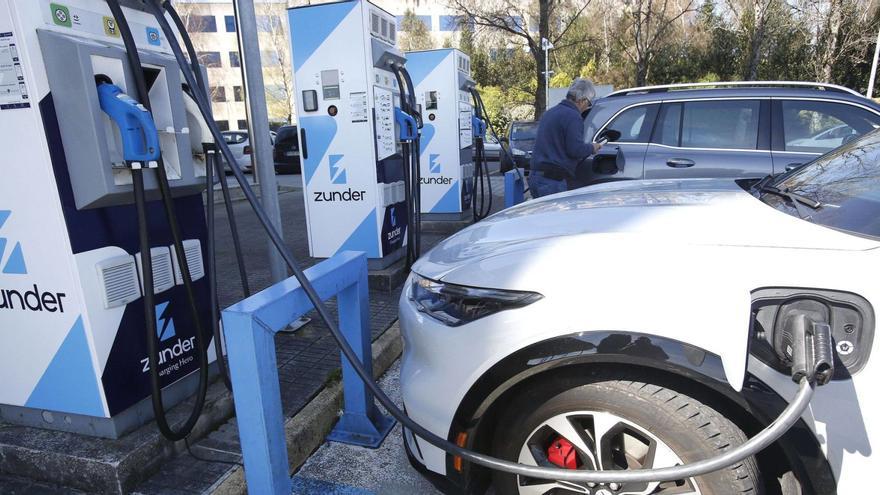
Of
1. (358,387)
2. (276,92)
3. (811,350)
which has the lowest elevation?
(358,387)

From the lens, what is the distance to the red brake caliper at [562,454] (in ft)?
5.90

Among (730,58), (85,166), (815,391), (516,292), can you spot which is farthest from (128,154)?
(730,58)

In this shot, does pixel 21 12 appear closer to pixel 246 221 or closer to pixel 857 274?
pixel 857 274

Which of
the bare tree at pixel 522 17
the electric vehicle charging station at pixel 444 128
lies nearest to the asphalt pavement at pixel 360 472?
the electric vehicle charging station at pixel 444 128

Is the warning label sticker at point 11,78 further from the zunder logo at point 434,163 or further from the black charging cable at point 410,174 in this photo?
the zunder logo at point 434,163

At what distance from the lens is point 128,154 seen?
2.05 metres

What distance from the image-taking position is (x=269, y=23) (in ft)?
89.9

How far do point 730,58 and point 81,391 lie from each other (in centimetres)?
3094

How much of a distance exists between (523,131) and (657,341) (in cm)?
1317

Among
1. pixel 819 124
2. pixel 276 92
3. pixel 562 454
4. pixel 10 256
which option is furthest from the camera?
pixel 276 92

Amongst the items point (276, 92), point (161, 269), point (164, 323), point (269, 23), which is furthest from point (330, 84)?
point (276, 92)

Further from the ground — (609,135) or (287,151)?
(609,135)

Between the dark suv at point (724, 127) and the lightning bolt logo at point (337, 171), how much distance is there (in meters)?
2.34

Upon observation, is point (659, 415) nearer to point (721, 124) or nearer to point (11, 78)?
point (11, 78)
